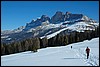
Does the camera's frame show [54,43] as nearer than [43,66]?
No

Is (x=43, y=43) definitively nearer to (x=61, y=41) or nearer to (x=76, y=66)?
(x=61, y=41)

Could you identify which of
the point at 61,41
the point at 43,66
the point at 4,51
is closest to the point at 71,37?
the point at 61,41

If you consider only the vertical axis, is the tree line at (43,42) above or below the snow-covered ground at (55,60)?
below

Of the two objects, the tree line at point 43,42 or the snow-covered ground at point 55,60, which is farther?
the tree line at point 43,42

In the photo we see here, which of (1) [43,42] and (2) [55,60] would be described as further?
(1) [43,42]

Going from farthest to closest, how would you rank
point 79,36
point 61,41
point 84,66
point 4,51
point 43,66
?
point 79,36 < point 61,41 < point 4,51 < point 43,66 < point 84,66

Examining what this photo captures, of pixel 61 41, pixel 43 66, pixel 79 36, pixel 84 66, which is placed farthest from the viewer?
pixel 79 36

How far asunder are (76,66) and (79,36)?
412ft

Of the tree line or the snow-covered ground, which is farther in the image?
the tree line

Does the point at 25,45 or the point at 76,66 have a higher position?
the point at 76,66

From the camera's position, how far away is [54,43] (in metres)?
140

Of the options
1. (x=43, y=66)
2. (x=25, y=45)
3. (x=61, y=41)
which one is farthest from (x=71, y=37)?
(x=43, y=66)

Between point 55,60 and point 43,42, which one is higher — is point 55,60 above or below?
above

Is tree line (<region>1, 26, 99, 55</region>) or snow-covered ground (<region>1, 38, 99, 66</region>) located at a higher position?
snow-covered ground (<region>1, 38, 99, 66</region>)
